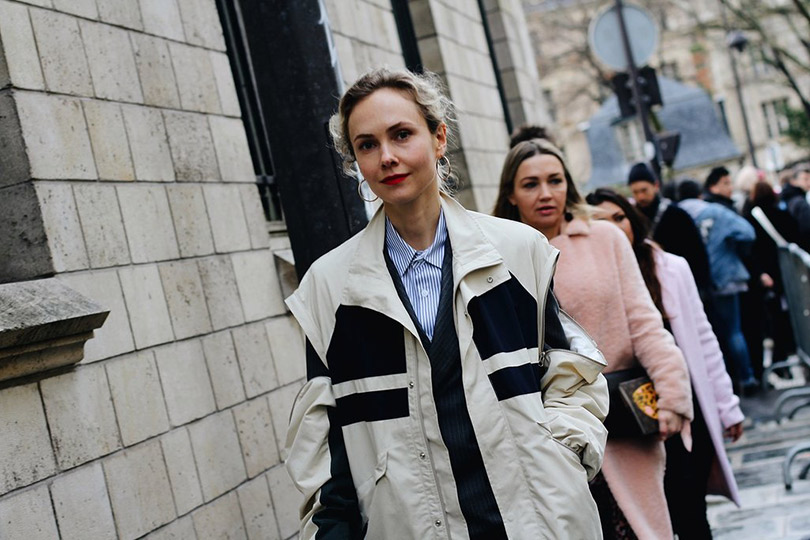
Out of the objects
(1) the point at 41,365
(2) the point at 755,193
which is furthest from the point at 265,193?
(2) the point at 755,193

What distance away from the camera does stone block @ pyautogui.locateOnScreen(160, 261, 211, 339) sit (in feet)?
18.1

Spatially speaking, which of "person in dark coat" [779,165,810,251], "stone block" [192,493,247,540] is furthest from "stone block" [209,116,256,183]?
"person in dark coat" [779,165,810,251]

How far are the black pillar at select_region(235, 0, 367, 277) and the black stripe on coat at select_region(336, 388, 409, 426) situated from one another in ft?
3.58

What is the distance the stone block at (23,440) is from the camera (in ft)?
13.6

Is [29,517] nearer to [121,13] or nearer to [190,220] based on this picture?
[190,220]

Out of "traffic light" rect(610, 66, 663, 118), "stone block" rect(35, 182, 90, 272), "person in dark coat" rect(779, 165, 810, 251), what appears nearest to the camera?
"stone block" rect(35, 182, 90, 272)

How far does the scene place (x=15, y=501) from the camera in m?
4.13

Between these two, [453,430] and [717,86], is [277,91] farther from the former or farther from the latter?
[717,86]

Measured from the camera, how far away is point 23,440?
14.0 feet

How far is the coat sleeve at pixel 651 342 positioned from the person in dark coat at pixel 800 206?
8.63 meters

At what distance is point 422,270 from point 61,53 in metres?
2.55

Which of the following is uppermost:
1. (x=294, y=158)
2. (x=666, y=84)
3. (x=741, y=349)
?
(x=666, y=84)

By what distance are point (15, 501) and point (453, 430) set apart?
1.90 meters

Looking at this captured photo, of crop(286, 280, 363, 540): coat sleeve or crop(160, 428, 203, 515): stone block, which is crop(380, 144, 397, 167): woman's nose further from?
crop(160, 428, 203, 515): stone block
